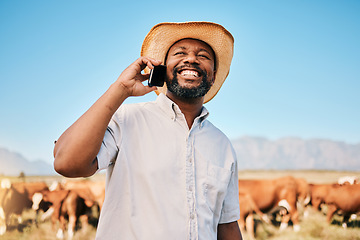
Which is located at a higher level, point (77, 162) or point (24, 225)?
point (77, 162)

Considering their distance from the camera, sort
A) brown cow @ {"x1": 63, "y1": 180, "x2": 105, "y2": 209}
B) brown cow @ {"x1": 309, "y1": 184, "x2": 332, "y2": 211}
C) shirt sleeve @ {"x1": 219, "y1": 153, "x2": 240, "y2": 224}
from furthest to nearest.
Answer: brown cow @ {"x1": 309, "y1": 184, "x2": 332, "y2": 211} → brown cow @ {"x1": 63, "y1": 180, "x2": 105, "y2": 209} → shirt sleeve @ {"x1": 219, "y1": 153, "x2": 240, "y2": 224}

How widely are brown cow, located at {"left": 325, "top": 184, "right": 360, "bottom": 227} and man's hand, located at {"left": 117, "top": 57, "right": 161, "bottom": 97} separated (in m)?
7.26

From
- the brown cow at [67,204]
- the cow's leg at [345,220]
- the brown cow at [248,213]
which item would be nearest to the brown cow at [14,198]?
the brown cow at [67,204]

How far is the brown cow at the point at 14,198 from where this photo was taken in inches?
269

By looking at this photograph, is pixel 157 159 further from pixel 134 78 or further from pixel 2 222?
pixel 2 222

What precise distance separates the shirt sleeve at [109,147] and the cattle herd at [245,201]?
619 centimetres

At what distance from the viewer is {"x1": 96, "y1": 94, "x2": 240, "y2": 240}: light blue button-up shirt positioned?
1.11 m

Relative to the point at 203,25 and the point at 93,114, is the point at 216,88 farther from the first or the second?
the point at 93,114

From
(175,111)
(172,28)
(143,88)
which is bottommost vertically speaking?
(175,111)

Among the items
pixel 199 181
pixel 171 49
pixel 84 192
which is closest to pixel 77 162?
pixel 199 181

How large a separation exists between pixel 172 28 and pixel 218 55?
0.33 meters

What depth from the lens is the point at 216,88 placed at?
202cm

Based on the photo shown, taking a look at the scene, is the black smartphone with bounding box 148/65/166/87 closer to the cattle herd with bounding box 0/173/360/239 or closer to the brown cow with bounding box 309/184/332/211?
the cattle herd with bounding box 0/173/360/239

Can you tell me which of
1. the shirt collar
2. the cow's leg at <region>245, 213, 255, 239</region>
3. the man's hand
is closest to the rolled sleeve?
the man's hand
